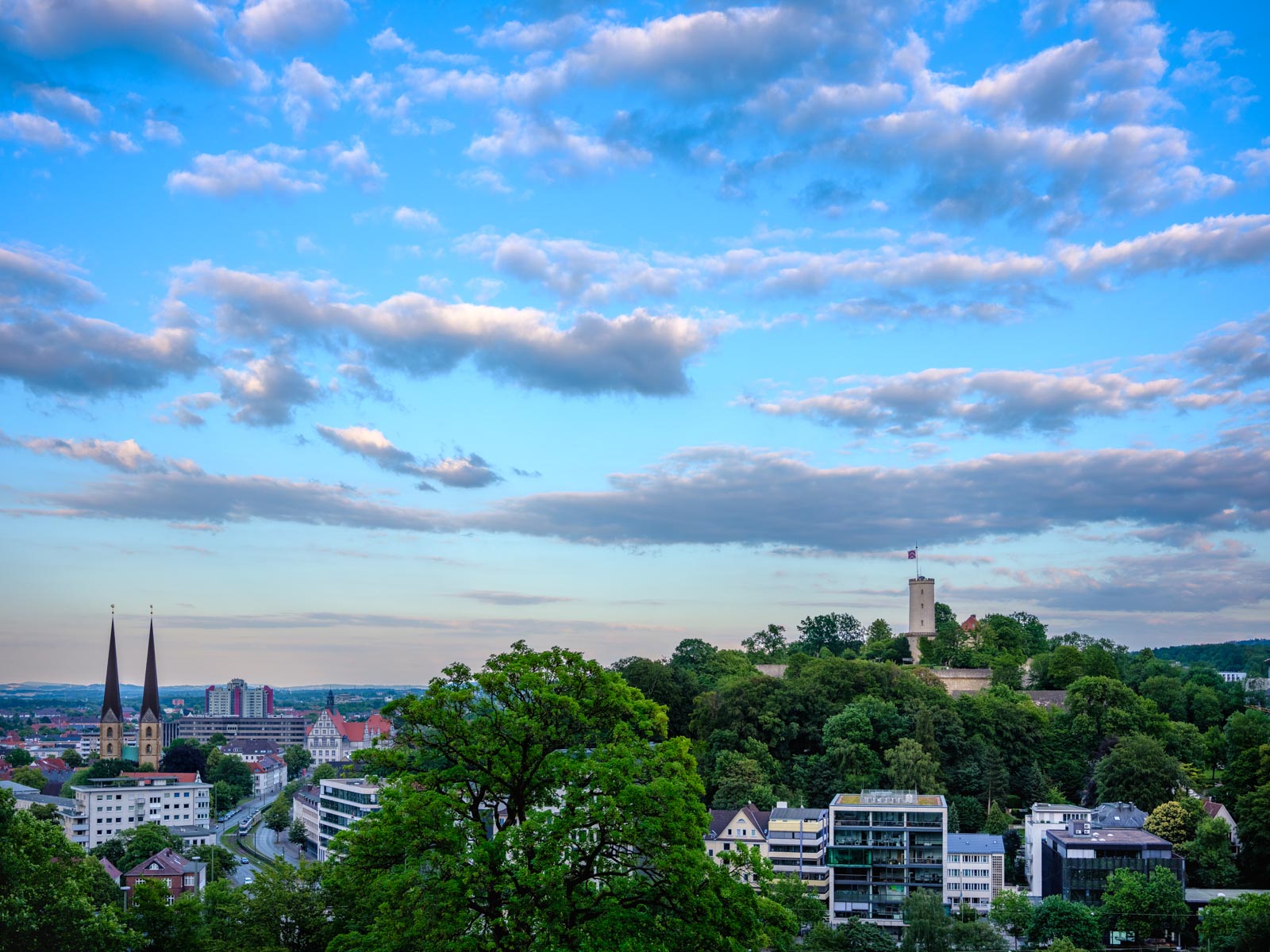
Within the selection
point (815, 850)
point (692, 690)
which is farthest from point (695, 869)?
point (692, 690)

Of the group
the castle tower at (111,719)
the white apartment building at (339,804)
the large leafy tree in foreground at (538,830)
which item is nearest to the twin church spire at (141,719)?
the castle tower at (111,719)

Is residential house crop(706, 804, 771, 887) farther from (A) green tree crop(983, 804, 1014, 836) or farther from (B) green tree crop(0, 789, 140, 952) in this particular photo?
(B) green tree crop(0, 789, 140, 952)

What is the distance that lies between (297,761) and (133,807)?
227ft

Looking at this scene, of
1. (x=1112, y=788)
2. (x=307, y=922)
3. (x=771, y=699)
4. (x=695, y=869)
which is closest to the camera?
(x=695, y=869)

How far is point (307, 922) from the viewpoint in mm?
29594

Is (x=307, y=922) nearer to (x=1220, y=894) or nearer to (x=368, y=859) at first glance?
(x=368, y=859)

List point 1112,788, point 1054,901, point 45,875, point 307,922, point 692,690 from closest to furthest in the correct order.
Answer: point 45,875
point 307,922
point 1054,901
point 1112,788
point 692,690

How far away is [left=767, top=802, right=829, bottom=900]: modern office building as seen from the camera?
6022cm

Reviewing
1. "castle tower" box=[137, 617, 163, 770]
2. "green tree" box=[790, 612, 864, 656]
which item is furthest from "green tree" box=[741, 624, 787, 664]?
"castle tower" box=[137, 617, 163, 770]

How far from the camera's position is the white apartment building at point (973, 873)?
6062 centimetres

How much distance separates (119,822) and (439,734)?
86820 mm

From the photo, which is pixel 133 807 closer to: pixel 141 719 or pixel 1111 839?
pixel 141 719

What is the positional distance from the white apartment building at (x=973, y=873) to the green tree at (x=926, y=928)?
749 cm

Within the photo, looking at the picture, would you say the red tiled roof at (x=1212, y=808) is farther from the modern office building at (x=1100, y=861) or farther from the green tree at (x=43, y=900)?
the green tree at (x=43, y=900)
